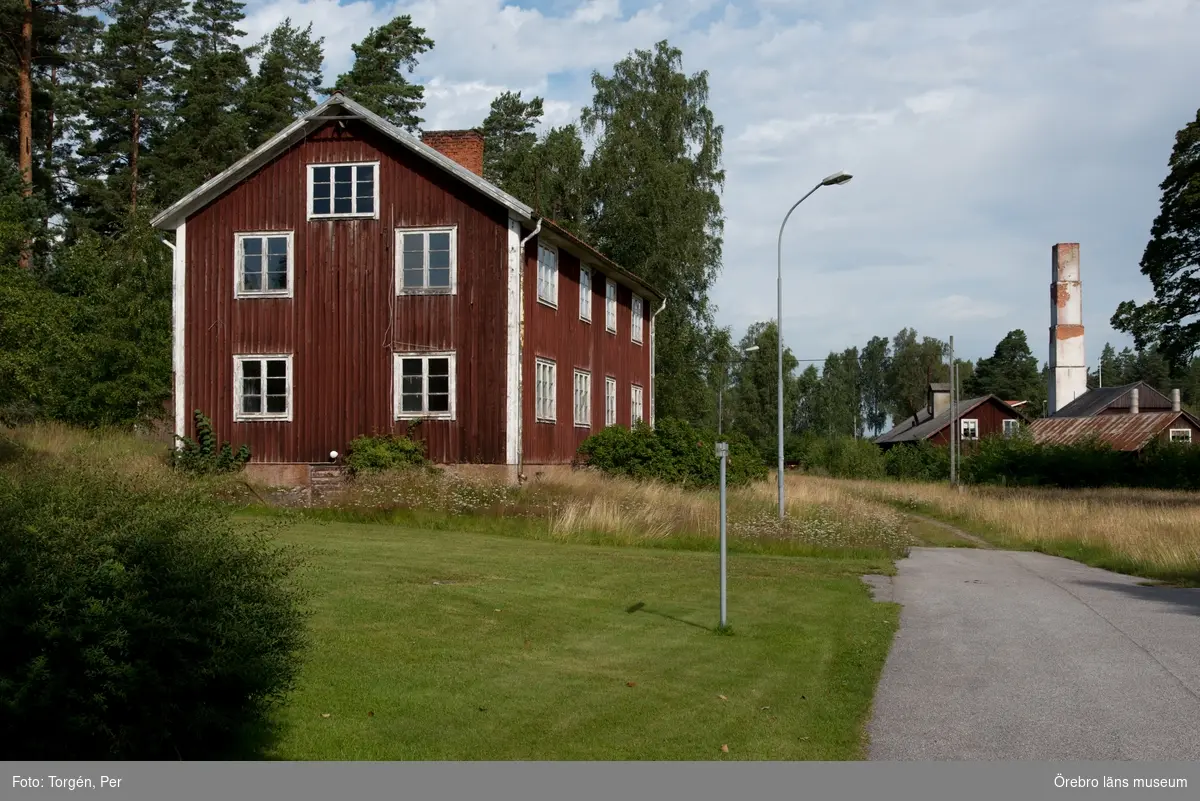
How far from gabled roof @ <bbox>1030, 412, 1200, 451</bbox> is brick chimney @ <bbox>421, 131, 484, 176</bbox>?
42656 mm

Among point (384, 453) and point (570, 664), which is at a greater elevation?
point (384, 453)

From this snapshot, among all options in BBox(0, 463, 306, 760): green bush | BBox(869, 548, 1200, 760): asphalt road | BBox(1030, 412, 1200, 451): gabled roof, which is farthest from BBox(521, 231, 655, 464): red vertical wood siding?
BBox(1030, 412, 1200, 451): gabled roof

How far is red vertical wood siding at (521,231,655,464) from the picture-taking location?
2978 centimetres

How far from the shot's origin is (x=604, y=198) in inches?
2066

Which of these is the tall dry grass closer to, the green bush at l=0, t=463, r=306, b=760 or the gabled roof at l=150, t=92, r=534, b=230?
the gabled roof at l=150, t=92, r=534, b=230

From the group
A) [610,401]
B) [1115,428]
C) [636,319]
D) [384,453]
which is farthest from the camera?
[1115,428]

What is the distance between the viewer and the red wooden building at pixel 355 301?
28828 millimetres

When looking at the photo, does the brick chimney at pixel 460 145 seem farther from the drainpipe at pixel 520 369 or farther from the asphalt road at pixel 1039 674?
the asphalt road at pixel 1039 674

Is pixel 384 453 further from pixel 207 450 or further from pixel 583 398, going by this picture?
pixel 583 398

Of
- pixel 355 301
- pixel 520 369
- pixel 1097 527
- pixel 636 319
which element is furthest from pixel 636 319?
pixel 1097 527

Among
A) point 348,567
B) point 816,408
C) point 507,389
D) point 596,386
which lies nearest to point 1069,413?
point 816,408

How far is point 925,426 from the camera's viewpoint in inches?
3501

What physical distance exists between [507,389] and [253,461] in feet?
21.8

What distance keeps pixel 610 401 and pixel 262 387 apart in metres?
11.7
